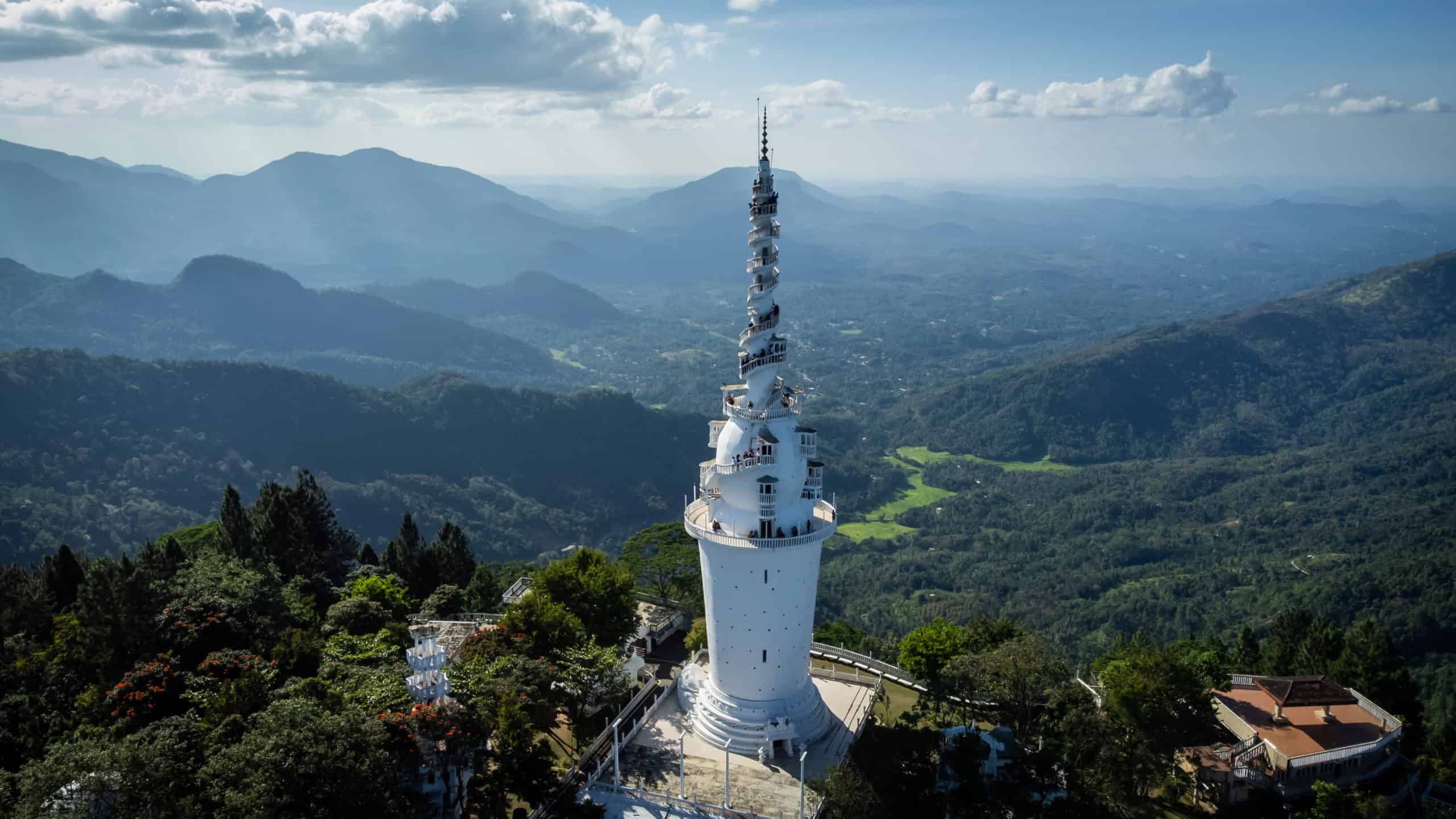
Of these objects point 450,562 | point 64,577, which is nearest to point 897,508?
point 450,562

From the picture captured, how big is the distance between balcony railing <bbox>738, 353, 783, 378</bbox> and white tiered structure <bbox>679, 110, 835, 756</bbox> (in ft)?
0.13

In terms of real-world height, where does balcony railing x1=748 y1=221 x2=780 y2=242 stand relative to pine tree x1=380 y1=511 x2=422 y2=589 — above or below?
above

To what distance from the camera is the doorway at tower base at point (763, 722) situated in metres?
34.6

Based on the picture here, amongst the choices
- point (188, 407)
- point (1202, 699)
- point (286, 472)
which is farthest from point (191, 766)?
point (188, 407)

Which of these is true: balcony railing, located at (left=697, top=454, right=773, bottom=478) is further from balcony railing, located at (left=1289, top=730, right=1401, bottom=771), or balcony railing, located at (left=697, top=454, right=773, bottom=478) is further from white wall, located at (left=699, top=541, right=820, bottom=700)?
balcony railing, located at (left=1289, top=730, right=1401, bottom=771)

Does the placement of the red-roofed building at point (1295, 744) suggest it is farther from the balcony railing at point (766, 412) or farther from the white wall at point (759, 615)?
the balcony railing at point (766, 412)

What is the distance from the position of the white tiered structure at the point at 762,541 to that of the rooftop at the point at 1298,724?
15925mm

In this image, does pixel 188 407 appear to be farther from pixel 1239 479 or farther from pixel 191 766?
pixel 1239 479

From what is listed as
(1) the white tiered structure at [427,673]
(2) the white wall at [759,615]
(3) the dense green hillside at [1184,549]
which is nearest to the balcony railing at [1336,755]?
(2) the white wall at [759,615]

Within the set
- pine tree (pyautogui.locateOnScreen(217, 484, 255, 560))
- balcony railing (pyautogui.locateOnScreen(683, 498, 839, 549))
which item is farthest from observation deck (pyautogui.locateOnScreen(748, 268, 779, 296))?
pine tree (pyautogui.locateOnScreen(217, 484, 255, 560))

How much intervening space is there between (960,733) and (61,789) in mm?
27581

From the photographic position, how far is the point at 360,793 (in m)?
25.7

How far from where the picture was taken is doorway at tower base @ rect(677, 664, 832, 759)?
34594mm

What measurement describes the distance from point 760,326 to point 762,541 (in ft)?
26.5
